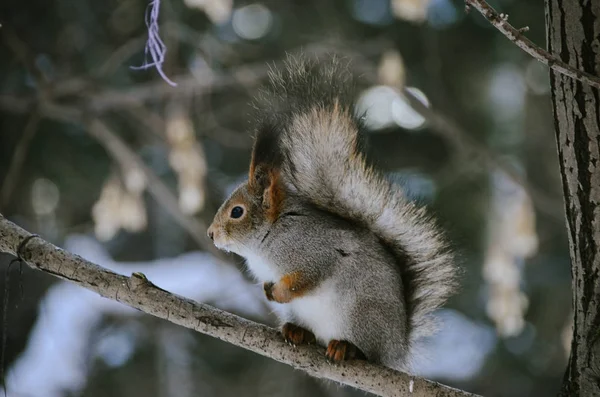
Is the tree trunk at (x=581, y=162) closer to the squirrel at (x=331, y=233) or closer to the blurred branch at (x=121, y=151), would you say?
the squirrel at (x=331, y=233)

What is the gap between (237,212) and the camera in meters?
2.09

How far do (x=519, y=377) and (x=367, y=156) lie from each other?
9.75 feet

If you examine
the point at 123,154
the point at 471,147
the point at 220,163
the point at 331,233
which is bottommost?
the point at 331,233

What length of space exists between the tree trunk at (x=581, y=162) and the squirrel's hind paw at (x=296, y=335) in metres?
0.62

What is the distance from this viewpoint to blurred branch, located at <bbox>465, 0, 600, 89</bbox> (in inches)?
51.2

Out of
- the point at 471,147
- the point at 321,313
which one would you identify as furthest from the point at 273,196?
the point at 471,147

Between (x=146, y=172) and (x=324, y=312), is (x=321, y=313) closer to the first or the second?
(x=324, y=312)

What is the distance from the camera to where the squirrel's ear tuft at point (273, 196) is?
2.03 metres

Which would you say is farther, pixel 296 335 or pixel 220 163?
pixel 220 163

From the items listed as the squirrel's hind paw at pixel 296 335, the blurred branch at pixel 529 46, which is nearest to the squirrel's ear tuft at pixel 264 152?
the squirrel's hind paw at pixel 296 335

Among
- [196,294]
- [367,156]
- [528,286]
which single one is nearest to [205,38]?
[196,294]

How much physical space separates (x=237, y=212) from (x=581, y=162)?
971 mm

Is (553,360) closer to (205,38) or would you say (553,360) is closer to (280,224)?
(205,38)

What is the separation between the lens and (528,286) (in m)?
4.55
